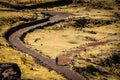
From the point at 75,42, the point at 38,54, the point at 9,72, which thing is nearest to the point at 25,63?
the point at 38,54

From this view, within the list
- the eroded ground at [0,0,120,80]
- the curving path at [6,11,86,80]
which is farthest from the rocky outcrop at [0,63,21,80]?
the curving path at [6,11,86,80]

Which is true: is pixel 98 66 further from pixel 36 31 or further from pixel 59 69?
pixel 36 31

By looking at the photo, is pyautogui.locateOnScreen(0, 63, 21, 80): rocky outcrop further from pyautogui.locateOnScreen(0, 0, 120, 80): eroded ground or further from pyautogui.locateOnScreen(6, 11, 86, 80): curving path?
pyautogui.locateOnScreen(6, 11, 86, 80): curving path

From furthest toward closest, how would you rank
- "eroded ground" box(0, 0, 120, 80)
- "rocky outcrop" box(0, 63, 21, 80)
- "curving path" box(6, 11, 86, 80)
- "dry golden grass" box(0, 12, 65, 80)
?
"eroded ground" box(0, 0, 120, 80) → "curving path" box(6, 11, 86, 80) → "dry golden grass" box(0, 12, 65, 80) → "rocky outcrop" box(0, 63, 21, 80)

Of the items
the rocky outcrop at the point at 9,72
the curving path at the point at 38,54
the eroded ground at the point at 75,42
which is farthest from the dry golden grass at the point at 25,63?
the rocky outcrop at the point at 9,72

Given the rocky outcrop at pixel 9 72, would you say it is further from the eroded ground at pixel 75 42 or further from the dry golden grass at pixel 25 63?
the eroded ground at pixel 75 42

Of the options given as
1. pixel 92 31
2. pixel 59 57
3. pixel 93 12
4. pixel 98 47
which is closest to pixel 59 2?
pixel 93 12

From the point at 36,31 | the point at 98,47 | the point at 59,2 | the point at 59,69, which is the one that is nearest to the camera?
the point at 59,69

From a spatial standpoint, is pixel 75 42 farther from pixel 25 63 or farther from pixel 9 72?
pixel 9 72

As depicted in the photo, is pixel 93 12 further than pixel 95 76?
Yes
